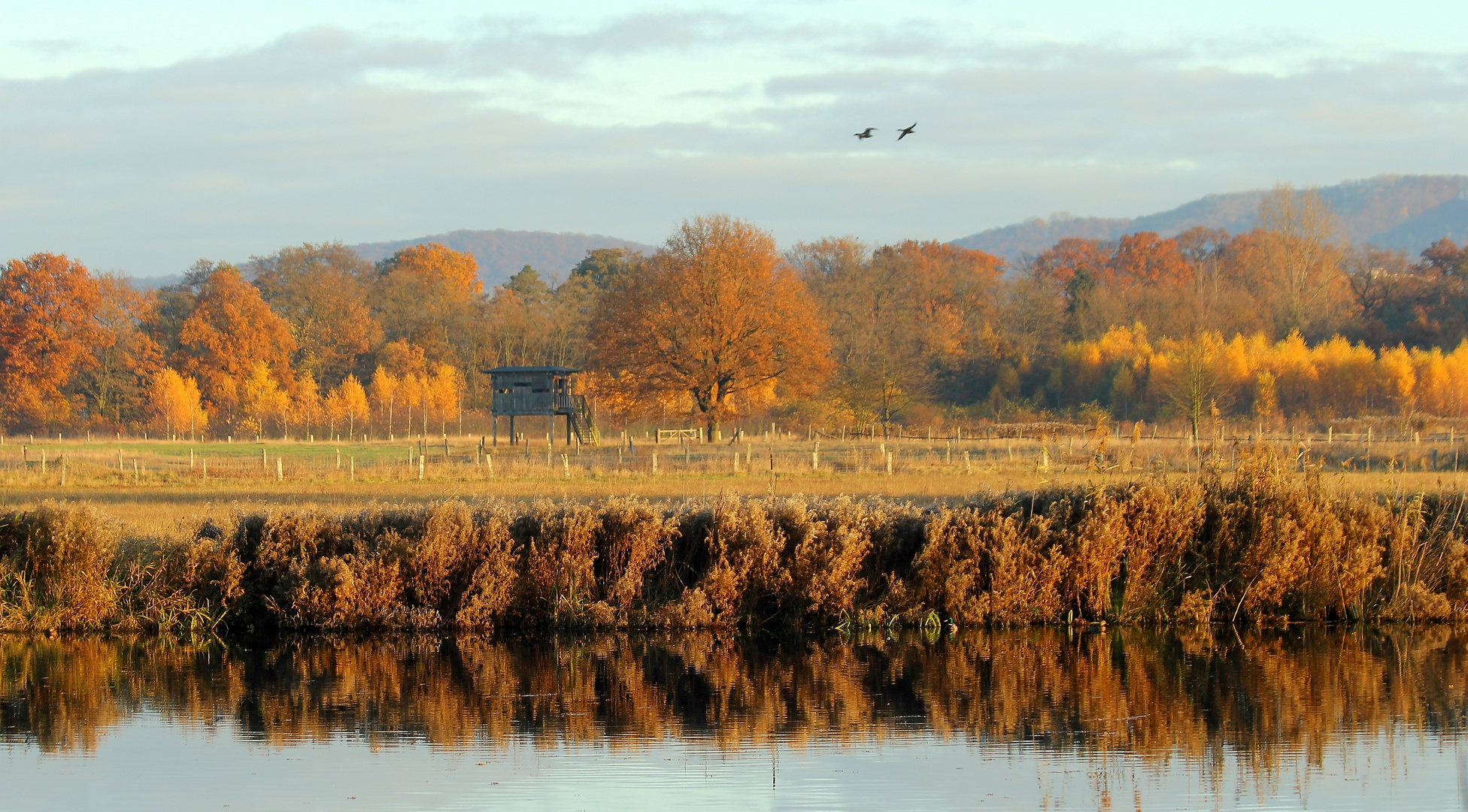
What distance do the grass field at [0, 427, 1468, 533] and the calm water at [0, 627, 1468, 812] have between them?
406 cm

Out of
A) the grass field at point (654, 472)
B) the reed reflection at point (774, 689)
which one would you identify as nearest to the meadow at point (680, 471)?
the grass field at point (654, 472)

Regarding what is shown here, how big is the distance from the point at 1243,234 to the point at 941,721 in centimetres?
11439

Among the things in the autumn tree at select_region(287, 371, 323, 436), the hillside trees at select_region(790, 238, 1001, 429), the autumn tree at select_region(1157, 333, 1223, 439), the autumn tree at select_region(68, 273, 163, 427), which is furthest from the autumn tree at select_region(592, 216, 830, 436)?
the autumn tree at select_region(68, 273, 163, 427)

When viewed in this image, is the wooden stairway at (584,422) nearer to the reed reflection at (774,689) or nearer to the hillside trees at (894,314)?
the hillside trees at (894,314)

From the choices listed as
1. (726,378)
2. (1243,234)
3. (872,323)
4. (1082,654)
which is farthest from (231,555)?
(1243,234)

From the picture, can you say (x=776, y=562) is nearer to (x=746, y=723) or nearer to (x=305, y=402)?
(x=746, y=723)

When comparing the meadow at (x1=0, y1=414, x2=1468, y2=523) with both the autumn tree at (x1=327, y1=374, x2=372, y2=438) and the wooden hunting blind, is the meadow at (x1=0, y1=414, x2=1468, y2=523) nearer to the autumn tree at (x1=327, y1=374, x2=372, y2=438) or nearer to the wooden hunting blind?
the wooden hunting blind

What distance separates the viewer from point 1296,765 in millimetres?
9836

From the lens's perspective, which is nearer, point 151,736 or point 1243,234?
point 151,736

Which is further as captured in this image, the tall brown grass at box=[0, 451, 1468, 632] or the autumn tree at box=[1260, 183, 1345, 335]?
the autumn tree at box=[1260, 183, 1345, 335]

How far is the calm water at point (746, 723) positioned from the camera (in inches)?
368

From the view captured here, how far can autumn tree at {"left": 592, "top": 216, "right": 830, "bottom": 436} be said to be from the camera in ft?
192

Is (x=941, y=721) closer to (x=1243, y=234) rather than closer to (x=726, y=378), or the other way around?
(x=726, y=378)

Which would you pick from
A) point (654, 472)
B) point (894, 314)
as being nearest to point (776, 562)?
point (654, 472)
